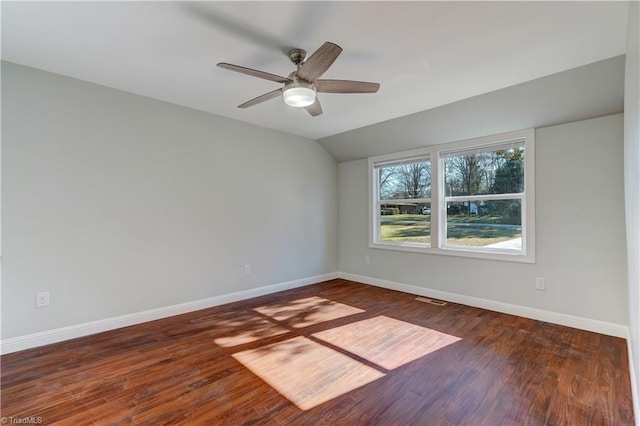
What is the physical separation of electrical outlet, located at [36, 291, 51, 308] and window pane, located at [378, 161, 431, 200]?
427cm

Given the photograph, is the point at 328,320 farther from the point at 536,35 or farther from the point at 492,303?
the point at 536,35

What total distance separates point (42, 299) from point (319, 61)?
10.2ft

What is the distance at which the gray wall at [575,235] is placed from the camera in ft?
9.01

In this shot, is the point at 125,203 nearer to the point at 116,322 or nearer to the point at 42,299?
the point at 42,299

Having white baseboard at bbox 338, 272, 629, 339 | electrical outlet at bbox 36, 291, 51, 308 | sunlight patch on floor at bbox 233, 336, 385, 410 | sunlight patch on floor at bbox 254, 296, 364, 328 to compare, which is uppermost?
electrical outlet at bbox 36, 291, 51, 308

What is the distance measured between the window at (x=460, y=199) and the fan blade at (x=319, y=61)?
2.54 m

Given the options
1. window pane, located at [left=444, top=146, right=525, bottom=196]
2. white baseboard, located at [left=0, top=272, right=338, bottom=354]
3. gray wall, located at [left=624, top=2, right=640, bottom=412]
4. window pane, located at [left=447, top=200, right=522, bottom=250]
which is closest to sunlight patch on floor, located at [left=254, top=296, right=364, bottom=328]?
white baseboard, located at [left=0, top=272, right=338, bottom=354]

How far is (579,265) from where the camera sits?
9.64ft

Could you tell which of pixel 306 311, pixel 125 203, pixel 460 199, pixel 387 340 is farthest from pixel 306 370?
pixel 460 199

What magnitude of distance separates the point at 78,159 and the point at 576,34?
422 centimetres

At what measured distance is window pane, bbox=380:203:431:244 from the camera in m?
4.30

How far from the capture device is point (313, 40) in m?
2.12

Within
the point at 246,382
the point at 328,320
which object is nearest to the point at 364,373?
the point at 246,382

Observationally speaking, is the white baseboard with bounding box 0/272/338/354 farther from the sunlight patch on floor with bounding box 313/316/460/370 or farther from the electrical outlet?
the sunlight patch on floor with bounding box 313/316/460/370
